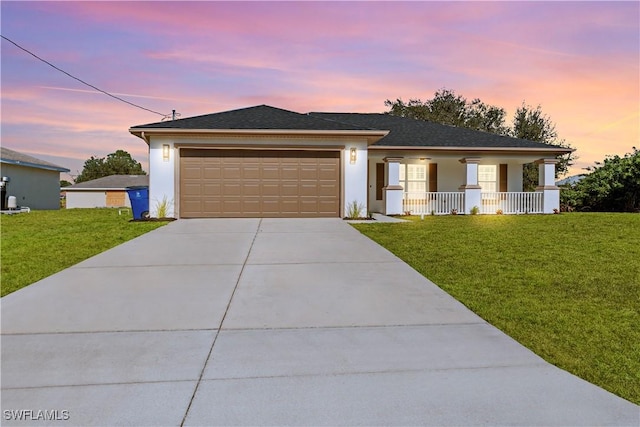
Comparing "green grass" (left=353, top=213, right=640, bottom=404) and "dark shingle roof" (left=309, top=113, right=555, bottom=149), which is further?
"dark shingle roof" (left=309, top=113, right=555, bottom=149)

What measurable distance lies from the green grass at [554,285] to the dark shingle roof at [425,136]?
7.56 m

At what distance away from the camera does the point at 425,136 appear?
1944 centimetres

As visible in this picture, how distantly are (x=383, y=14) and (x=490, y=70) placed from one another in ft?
26.4

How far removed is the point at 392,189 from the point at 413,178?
229cm

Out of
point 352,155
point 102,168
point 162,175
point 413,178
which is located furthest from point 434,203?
point 102,168

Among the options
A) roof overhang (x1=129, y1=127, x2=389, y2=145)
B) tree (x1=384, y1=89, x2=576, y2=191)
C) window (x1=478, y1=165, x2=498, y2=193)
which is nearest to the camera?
roof overhang (x1=129, y1=127, x2=389, y2=145)

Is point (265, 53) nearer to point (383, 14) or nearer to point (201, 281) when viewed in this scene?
point (383, 14)

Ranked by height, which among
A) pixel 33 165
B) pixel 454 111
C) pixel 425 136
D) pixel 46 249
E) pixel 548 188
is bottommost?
pixel 46 249

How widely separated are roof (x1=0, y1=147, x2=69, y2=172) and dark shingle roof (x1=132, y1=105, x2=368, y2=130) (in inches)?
652

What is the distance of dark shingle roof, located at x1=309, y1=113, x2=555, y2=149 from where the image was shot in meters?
18.3

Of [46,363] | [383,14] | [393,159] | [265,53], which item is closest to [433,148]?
[393,159]

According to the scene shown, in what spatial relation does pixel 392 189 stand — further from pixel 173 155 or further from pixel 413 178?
pixel 173 155

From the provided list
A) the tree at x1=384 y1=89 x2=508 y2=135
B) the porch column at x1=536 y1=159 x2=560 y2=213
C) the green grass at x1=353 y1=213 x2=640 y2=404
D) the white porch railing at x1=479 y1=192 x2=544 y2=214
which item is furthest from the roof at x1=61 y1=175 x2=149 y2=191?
the green grass at x1=353 y1=213 x2=640 y2=404

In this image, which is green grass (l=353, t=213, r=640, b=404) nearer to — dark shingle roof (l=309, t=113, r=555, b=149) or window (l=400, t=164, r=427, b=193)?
dark shingle roof (l=309, t=113, r=555, b=149)
